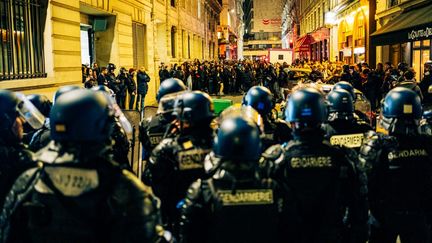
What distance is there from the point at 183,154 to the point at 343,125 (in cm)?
204

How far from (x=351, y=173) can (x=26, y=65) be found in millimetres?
9809

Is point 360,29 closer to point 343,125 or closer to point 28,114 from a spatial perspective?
point 343,125

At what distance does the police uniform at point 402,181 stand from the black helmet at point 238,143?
1459mm

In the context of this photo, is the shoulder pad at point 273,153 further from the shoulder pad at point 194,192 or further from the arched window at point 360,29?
the arched window at point 360,29

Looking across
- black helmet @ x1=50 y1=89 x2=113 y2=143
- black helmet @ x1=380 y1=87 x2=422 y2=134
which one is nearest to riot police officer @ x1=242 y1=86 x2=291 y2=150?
black helmet @ x1=380 y1=87 x2=422 y2=134

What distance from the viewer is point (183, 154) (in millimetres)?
3809

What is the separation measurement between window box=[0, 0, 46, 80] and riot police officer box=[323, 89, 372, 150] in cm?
763

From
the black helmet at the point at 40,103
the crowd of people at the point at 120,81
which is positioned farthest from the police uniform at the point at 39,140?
the crowd of people at the point at 120,81

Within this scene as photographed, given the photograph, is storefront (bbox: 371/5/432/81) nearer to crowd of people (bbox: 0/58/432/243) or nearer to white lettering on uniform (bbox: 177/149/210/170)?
crowd of people (bbox: 0/58/432/243)

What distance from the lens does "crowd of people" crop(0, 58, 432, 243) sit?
2.44 metres

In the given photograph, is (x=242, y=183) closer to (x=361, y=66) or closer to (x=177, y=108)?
(x=177, y=108)

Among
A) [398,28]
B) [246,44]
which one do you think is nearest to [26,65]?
[398,28]

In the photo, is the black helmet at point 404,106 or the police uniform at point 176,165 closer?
the police uniform at point 176,165

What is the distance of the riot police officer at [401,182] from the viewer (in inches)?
157
